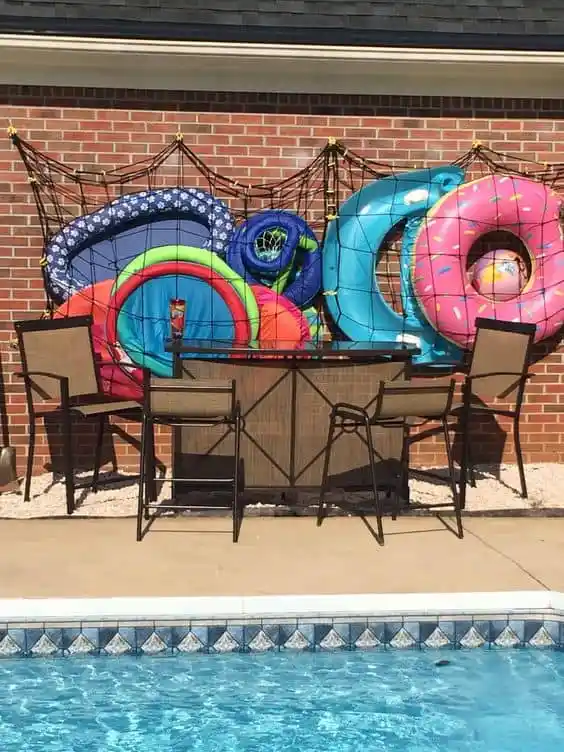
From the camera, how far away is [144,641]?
3199 millimetres

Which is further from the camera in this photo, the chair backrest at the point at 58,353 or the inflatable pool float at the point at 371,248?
the inflatable pool float at the point at 371,248

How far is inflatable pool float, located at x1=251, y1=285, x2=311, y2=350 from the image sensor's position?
582 cm

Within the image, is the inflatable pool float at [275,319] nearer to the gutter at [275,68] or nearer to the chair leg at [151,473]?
the chair leg at [151,473]

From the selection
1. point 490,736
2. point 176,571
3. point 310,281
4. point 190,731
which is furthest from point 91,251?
point 490,736

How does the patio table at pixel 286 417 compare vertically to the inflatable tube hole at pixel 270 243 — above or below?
below

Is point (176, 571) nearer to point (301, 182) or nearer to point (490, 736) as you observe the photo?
point (490, 736)

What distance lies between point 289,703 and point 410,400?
1.77 metres

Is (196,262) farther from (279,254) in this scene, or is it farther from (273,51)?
(273,51)

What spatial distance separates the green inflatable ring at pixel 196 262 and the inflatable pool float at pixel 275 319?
0.05m

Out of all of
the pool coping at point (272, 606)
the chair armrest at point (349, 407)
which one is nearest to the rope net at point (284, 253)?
the chair armrest at point (349, 407)

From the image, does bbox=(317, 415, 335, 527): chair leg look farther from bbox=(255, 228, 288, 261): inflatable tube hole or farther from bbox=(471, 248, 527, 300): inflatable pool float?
bbox=(471, 248, 527, 300): inflatable pool float

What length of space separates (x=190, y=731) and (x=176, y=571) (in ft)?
3.41

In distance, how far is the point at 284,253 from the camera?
573 centimetres

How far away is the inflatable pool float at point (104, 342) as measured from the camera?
18.7ft
